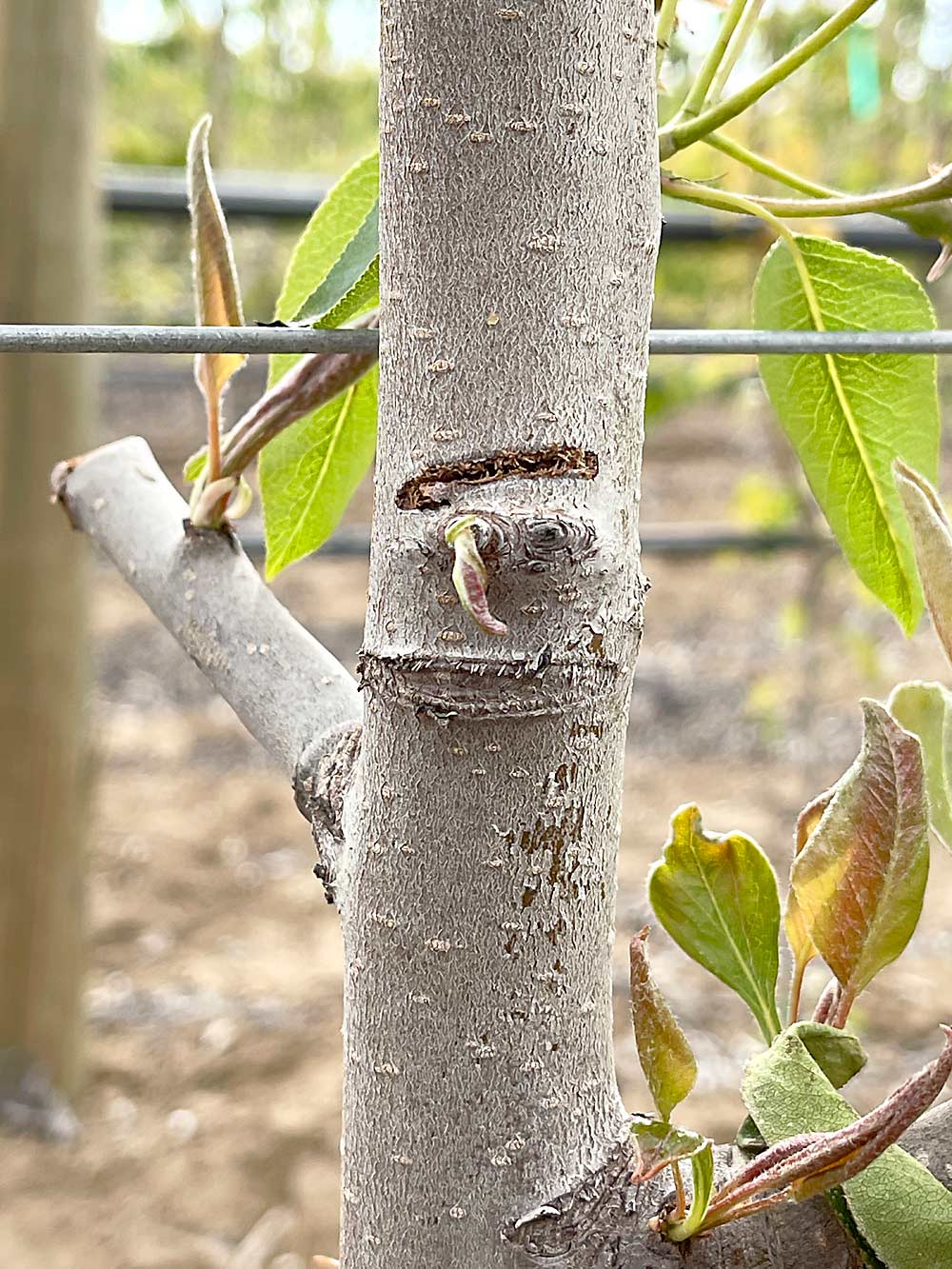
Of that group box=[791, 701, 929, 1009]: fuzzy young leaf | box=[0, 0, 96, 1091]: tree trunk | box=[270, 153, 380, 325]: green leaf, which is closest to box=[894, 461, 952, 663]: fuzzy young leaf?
box=[791, 701, 929, 1009]: fuzzy young leaf

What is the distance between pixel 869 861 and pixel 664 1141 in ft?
0.24

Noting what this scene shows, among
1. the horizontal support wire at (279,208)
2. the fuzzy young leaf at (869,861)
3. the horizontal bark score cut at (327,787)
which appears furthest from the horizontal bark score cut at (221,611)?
the horizontal support wire at (279,208)

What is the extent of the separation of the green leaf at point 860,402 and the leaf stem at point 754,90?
5 centimetres

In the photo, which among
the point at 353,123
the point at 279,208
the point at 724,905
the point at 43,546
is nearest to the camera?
the point at 724,905

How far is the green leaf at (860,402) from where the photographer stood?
34 centimetres

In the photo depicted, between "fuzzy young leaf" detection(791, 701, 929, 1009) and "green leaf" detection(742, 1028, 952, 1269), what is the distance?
0.03 m

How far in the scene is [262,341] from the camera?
27 cm

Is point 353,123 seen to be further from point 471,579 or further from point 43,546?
point 471,579

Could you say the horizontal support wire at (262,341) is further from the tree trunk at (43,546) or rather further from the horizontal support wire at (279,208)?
the horizontal support wire at (279,208)

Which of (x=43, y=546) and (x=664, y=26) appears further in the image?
(x=43, y=546)

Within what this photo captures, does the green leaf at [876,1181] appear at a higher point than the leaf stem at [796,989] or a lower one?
lower

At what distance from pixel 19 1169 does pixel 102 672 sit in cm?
137

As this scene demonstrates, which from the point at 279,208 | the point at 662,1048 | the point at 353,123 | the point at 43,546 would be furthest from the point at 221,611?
the point at 353,123

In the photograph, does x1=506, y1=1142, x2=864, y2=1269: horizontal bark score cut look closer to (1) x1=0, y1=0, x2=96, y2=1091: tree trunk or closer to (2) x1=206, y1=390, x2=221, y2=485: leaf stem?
(2) x1=206, y1=390, x2=221, y2=485: leaf stem
